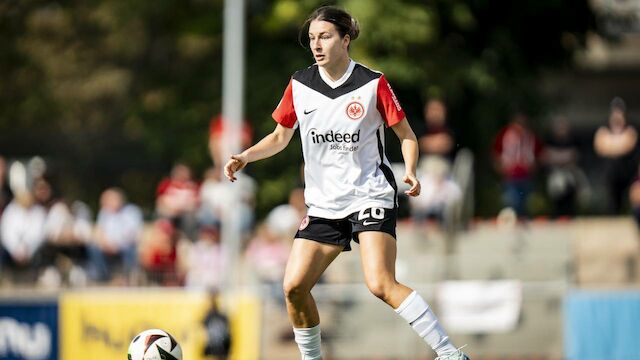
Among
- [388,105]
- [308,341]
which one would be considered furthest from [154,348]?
[388,105]

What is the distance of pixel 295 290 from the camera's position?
30.5 ft

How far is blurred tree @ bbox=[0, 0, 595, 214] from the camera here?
26875mm

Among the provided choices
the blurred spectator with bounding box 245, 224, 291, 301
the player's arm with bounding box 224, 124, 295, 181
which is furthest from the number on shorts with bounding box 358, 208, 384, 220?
the blurred spectator with bounding box 245, 224, 291, 301

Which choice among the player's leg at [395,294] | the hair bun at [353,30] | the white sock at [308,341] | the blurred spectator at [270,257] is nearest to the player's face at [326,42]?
the hair bun at [353,30]

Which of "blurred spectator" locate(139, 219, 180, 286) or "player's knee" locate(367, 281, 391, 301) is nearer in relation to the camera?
"player's knee" locate(367, 281, 391, 301)

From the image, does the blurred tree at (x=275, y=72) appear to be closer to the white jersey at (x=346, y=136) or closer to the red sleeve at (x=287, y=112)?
the red sleeve at (x=287, y=112)

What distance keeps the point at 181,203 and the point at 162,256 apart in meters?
1.16

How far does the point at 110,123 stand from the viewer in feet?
131

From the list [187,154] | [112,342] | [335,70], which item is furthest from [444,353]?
[187,154]

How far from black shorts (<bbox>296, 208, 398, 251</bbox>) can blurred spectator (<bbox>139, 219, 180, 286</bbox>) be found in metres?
10.7

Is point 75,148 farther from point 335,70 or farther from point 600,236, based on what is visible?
point 335,70

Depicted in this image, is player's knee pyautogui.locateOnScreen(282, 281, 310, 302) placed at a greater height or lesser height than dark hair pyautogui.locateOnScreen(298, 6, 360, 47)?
lesser

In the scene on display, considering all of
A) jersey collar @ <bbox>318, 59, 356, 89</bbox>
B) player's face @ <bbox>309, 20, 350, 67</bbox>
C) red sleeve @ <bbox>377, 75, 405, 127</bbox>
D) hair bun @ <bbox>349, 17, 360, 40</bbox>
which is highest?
hair bun @ <bbox>349, 17, 360, 40</bbox>

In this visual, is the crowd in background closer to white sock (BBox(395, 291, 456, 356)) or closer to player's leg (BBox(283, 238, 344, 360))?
player's leg (BBox(283, 238, 344, 360))
